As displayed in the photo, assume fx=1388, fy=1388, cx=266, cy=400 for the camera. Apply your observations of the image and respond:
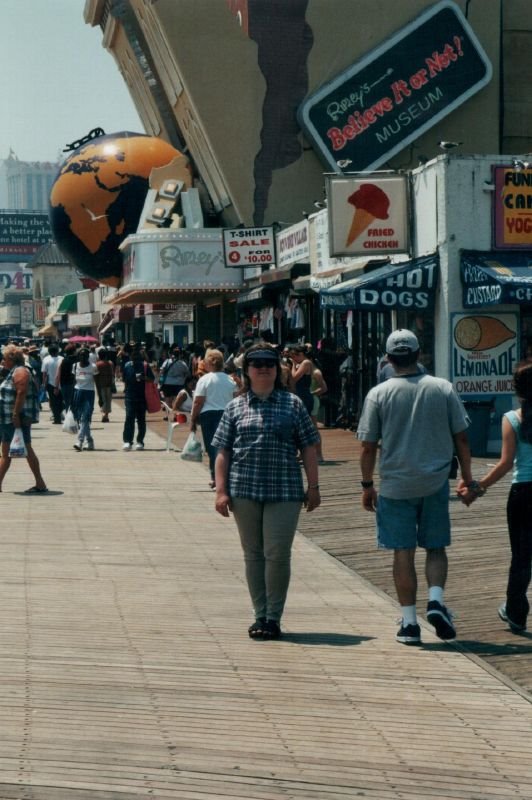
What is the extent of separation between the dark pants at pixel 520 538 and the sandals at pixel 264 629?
1451 millimetres

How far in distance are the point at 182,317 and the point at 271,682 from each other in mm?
45571

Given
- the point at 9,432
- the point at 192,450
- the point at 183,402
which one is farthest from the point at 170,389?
the point at 9,432

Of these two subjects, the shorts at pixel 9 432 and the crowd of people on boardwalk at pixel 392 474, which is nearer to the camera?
the crowd of people on boardwalk at pixel 392 474

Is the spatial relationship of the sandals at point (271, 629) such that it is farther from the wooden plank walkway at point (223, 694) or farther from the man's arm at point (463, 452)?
the man's arm at point (463, 452)

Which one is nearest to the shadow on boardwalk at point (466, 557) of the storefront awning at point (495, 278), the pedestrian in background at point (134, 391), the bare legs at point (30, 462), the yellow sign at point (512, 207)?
the storefront awning at point (495, 278)

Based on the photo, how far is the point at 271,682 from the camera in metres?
7.24

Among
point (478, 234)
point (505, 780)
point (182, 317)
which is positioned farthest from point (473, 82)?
point (505, 780)

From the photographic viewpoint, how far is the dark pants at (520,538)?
8.30 meters

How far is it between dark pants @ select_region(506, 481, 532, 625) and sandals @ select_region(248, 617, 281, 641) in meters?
1.45

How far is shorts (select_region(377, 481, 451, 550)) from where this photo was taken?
26.5 feet

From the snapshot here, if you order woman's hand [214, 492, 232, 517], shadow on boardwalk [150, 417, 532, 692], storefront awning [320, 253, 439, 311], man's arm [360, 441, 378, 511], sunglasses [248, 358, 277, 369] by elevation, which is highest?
storefront awning [320, 253, 439, 311]

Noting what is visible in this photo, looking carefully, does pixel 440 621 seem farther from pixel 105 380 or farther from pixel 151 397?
pixel 105 380

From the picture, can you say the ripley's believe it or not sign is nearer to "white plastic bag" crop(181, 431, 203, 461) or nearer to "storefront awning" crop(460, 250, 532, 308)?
"storefront awning" crop(460, 250, 532, 308)

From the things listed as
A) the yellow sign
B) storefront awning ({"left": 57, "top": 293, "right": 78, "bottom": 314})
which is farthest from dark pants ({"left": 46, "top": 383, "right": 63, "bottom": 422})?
storefront awning ({"left": 57, "top": 293, "right": 78, "bottom": 314})
